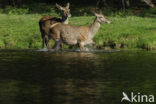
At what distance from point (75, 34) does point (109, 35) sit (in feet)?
10.1

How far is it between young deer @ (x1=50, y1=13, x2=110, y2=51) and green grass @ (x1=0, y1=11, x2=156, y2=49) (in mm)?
1721

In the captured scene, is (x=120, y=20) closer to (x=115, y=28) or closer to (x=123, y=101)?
(x=115, y=28)

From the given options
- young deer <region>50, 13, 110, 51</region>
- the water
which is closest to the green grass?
young deer <region>50, 13, 110, 51</region>

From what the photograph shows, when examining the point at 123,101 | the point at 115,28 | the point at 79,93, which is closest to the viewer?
the point at 123,101

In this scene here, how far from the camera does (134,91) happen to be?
1444 centimetres

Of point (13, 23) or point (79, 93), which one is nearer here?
point (79, 93)

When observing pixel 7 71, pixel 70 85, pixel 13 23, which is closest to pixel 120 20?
pixel 13 23

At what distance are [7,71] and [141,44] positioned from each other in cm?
1082

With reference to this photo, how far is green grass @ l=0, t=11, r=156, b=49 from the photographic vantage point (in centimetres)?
2802

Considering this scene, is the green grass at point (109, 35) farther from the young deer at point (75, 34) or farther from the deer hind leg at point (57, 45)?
the deer hind leg at point (57, 45)

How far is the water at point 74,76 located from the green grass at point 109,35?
127 inches

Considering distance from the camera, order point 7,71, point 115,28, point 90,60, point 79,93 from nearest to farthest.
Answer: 1. point 79,93
2. point 7,71
3. point 90,60
4. point 115,28

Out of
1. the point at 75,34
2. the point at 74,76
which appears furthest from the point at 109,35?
the point at 74,76

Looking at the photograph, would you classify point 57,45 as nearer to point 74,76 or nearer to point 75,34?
point 75,34
